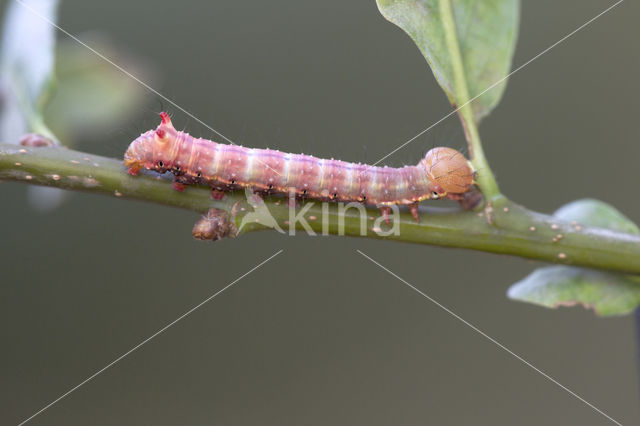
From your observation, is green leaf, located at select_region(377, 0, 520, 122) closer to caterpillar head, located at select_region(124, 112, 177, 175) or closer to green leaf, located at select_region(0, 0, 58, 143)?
caterpillar head, located at select_region(124, 112, 177, 175)

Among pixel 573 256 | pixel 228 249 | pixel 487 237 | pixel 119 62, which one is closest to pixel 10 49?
pixel 119 62

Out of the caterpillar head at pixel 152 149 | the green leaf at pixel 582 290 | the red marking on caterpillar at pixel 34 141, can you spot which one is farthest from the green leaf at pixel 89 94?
the green leaf at pixel 582 290

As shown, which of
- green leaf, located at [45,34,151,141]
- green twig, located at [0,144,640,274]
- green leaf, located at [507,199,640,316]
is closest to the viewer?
green twig, located at [0,144,640,274]

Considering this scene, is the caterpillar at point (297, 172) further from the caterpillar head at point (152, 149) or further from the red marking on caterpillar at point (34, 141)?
the red marking on caterpillar at point (34, 141)

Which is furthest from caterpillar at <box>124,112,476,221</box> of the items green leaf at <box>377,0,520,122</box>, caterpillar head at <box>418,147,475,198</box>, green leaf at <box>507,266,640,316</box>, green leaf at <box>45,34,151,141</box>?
green leaf at <box>45,34,151,141</box>

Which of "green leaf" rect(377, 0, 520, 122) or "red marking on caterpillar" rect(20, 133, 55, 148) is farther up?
"green leaf" rect(377, 0, 520, 122)

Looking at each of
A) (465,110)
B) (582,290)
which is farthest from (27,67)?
(582,290)

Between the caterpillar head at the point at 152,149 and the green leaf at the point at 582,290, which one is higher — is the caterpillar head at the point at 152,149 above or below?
above
